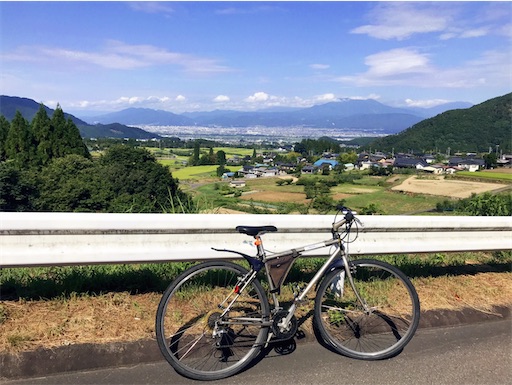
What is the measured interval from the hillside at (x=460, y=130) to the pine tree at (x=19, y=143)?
61.6 meters

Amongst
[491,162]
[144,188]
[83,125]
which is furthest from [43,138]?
[83,125]

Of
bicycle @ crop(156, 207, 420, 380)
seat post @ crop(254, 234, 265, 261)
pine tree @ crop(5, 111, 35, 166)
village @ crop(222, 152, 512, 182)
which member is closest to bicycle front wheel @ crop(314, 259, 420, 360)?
bicycle @ crop(156, 207, 420, 380)

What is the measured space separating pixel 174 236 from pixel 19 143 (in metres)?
54.1

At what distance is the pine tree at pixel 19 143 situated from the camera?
4781 centimetres

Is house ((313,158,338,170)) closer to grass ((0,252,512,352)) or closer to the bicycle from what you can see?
grass ((0,252,512,352))

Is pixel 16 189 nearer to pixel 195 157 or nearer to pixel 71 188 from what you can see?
pixel 71 188

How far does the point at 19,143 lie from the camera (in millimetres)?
48750

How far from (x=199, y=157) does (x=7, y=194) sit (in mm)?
31662

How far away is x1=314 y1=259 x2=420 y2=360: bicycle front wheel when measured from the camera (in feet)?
9.41

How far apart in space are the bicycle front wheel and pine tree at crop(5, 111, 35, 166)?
52.2 meters

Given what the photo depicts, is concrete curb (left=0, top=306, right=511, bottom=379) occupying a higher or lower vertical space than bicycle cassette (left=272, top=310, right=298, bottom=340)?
lower

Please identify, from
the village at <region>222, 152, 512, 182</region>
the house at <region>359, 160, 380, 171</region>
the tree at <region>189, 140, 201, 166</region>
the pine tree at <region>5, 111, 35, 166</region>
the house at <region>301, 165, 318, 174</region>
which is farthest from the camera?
the house at <region>359, 160, 380, 171</region>

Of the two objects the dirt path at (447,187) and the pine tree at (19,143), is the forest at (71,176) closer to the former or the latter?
the pine tree at (19,143)

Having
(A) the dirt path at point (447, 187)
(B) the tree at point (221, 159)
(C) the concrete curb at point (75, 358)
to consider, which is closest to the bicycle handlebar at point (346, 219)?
(C) the concrete curb at point (75, 358)
